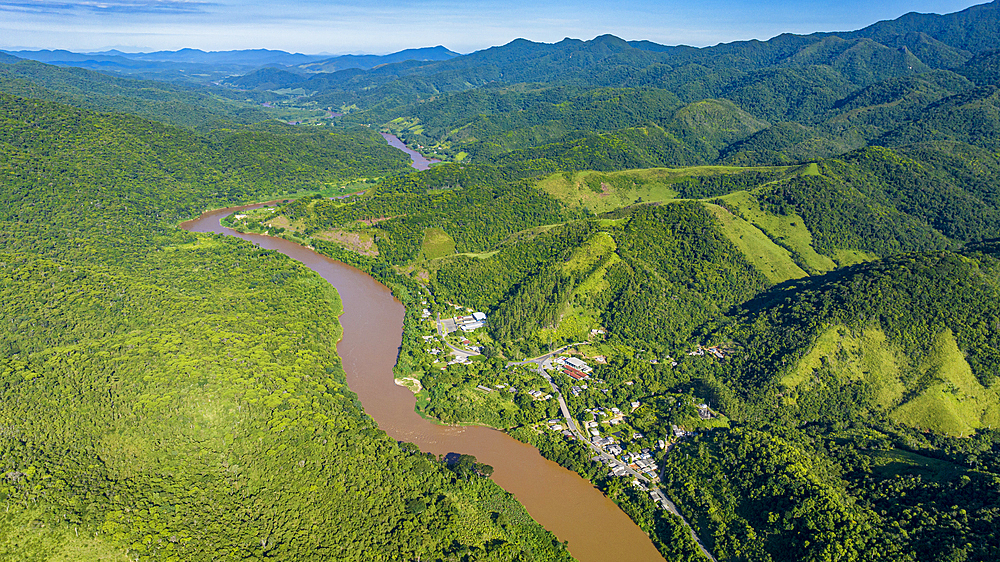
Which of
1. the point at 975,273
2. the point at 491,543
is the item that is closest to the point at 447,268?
the point at 491,543

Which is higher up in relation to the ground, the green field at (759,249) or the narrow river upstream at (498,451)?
the green field at (759,249)

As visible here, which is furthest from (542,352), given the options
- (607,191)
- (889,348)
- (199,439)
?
(607,191)

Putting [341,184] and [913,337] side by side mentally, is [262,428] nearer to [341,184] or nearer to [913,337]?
[913,337]

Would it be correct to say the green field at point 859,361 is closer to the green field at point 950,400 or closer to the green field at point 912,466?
the green field at point 950,400

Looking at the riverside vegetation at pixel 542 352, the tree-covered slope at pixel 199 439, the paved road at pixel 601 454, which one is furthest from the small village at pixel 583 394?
the tree-covered slope at pixel 199 439

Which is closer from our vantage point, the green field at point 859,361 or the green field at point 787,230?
the green field at point 859,361

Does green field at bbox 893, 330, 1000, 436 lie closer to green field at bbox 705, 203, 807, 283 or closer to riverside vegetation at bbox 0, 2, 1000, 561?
riverside vegetation at bbox 0, 2, 1000, 561

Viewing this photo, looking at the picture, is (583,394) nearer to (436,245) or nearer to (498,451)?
(498,451)
